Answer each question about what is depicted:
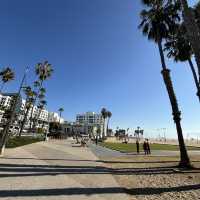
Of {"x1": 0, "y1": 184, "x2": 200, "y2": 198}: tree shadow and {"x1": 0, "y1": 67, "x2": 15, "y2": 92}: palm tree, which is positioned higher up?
{"x1": 0, "y1": 67, "x2": 15, "y2": 92}: palm tree

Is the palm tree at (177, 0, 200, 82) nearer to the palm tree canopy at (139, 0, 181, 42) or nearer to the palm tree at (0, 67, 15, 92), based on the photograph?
the palm tree canopy at (139, 0, 181, 42)

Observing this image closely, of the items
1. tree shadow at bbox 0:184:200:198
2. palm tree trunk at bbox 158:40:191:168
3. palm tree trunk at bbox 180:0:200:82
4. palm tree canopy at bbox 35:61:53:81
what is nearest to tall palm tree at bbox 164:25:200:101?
palm tree trunk at bbox 158:40:191:168

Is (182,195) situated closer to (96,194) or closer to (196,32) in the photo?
(96,194)

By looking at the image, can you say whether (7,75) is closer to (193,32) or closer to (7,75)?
(7,75)

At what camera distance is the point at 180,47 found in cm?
2466

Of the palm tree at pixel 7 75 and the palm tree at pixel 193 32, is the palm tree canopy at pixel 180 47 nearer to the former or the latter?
the palm tree at pixel 193 32

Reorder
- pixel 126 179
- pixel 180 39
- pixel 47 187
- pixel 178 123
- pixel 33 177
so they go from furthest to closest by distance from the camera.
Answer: pixel 180 39, pixel 178 123, pixel 126 179, pixel 33 177, pixel 47 187

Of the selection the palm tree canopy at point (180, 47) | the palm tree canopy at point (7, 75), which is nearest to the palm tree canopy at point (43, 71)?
the palm tree canopy at point (7, 75)

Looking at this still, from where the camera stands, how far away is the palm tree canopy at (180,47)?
75.4 feet

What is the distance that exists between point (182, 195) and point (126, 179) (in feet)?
11.4

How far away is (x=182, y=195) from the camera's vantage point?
8.76m

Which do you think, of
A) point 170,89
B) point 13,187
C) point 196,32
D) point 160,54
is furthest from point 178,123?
point 13,187

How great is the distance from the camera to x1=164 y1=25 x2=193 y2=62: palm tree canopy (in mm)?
22972

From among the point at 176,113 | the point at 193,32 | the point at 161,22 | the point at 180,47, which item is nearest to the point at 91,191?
the point at 193,32
